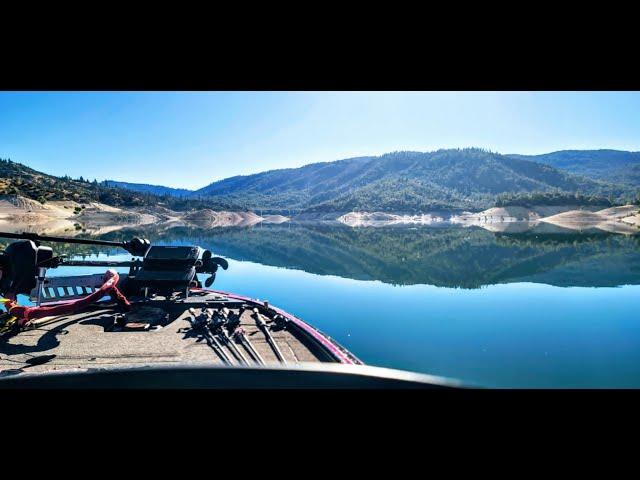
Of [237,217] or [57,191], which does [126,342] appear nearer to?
[57,191]

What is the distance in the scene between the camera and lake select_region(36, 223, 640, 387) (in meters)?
9.35

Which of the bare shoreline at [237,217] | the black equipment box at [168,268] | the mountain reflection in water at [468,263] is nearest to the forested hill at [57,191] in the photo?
the bare shoreline at [237,217]

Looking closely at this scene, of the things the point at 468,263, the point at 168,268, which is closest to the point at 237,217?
the point at 468,263

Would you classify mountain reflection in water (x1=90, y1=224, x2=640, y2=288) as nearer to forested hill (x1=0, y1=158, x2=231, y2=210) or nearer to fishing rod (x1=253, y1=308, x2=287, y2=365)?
fishing rod (x1=253, y1=308, x2=287, y2=365)

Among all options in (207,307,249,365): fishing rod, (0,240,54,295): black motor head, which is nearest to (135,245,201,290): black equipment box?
(207,307,249,365): fishing rod

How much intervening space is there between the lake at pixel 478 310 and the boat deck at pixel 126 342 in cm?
444

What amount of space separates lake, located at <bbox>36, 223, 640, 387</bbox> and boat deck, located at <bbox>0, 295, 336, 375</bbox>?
14.6 feet

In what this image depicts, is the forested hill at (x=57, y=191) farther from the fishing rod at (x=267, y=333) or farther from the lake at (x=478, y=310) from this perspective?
the fishing rod at (x=267, y=333)

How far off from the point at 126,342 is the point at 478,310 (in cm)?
1455

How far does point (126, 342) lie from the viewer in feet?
18.8

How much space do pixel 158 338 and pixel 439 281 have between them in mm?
22138

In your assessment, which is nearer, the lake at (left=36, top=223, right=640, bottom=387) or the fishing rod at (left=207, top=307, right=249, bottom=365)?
the fishing rod at (left=207, top=307, right=249, bottom=365)
